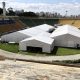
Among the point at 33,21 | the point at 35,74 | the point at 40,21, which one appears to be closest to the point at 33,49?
the point at 35,74

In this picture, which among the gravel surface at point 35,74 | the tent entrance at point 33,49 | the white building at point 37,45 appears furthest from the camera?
the tent entrance at point 33,49

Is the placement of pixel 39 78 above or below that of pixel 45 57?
above

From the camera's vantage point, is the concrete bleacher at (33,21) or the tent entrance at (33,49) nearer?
the tent entrance at (33,49)

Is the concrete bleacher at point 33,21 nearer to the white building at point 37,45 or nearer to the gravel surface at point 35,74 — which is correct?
the white building at point 37,45

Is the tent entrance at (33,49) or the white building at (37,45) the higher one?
the white building at (37,45)

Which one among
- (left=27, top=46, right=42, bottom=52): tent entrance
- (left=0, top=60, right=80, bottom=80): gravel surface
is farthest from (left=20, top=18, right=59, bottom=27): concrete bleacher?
(left=0, top=60, right=80, bottom=80): gravel surface

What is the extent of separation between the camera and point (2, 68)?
22.2m

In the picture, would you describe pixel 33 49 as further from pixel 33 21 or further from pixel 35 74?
pixel 33 21

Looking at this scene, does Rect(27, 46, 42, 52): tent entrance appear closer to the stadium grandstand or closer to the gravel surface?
the gravel surface

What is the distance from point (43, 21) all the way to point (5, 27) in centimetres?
4907

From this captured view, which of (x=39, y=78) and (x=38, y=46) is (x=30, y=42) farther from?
(x=39, y=78)

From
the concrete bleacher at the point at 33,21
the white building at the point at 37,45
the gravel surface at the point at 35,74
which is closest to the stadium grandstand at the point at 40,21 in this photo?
the concrete bleacher at the point at 33,21

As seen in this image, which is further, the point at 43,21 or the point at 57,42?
the point at 43,21

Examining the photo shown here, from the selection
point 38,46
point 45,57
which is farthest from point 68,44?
point 45,57
